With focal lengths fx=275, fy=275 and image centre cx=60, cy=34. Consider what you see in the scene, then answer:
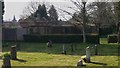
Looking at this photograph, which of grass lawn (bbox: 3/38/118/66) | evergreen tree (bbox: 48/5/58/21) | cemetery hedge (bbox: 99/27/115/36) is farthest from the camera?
evergreen tree (bbox: 48/5/58/21)

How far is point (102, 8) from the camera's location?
52.5m

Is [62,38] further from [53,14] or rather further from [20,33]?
[53,14]

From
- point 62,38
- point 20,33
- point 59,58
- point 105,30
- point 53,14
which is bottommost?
point 59,58

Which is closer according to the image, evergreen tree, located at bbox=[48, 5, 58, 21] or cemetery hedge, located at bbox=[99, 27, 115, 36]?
cemetery hedge, located at bbox=[99, 27, 115, 36]

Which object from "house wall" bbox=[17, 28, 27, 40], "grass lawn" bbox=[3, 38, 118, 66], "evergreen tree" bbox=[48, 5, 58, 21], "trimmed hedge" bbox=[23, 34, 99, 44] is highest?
"evergreen tree" bbox=[48, 5, 58, 21]

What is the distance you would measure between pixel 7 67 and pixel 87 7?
101 feet

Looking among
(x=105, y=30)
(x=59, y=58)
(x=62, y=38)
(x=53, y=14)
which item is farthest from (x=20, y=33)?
(x=53, y=14)

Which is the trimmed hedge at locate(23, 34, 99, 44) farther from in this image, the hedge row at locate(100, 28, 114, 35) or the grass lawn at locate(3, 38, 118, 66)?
the hedge row at locate(100, 28, 114, 35)

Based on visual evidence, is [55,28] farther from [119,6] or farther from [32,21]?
[119,6]

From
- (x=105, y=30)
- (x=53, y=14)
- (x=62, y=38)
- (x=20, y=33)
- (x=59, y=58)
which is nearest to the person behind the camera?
(x=59, y=58)

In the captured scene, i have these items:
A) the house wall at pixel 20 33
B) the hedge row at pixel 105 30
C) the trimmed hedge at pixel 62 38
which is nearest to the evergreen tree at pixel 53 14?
the hedge row at pixel 105 30

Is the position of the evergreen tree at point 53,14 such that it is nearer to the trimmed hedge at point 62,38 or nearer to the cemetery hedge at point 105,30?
the cemetery hedge at point 105,30

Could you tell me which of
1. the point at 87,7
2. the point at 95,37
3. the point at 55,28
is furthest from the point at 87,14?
the point at 55,28

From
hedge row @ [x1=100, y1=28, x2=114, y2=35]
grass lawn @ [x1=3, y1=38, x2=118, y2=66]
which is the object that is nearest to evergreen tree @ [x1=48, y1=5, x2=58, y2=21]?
hedge row @ [x1=100, y1=28, x2=114, y2=35]
